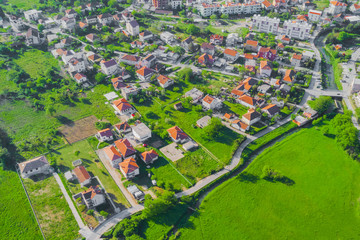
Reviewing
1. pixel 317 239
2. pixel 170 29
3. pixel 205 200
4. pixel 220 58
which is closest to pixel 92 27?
pixel 170 29

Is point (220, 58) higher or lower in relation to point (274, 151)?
higher

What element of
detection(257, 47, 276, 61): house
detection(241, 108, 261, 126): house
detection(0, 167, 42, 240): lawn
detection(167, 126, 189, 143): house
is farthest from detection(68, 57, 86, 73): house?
detection(257, 47, 276, 61): house

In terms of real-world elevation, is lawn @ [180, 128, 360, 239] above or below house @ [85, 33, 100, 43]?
below

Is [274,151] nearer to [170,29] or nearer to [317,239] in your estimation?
[317,239]

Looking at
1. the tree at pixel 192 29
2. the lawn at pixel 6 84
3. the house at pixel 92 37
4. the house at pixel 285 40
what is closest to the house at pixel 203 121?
the tree at pixel 192 29

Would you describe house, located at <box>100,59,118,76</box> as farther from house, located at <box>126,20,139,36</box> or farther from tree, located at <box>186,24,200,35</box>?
tree, located at <box>186,24,200,35</box>

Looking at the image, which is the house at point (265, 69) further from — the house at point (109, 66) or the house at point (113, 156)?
the house at point (113, 156)

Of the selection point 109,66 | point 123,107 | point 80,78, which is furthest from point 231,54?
point 80,78
